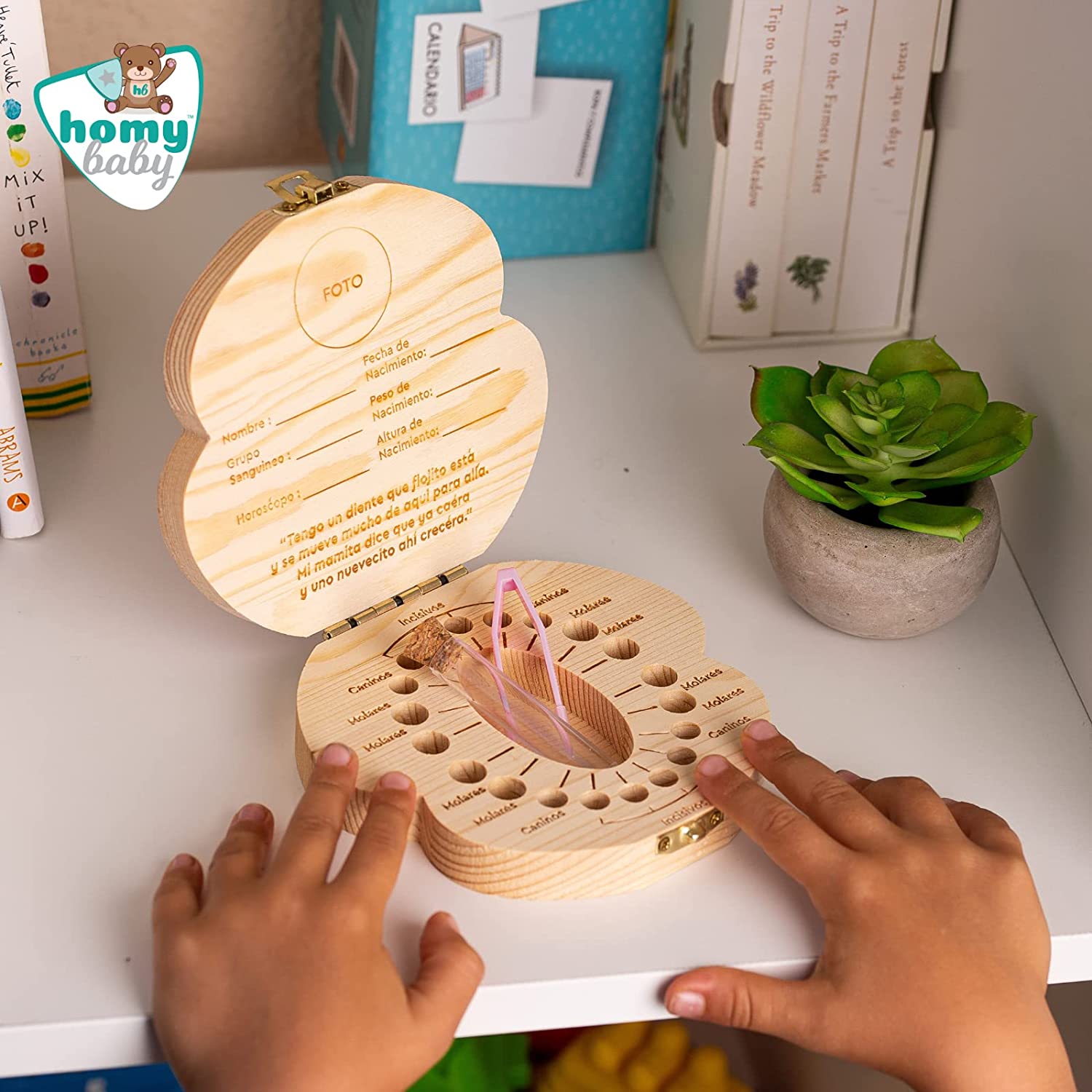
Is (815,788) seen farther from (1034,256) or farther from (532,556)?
(1034,256)

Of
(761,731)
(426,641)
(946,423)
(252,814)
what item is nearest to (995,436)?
(946,423)

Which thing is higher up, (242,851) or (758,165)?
(758,165)

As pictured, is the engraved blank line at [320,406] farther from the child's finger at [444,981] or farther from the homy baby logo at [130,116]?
the child's finger at [444,981]

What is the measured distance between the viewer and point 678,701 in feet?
2.06

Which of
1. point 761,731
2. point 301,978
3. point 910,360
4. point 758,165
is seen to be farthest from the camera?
point 758,165

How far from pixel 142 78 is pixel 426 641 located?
28cm

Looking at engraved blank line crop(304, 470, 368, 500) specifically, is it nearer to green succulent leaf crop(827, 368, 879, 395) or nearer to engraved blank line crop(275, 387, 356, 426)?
engraved blank line crop(275, 387, 356, 426)

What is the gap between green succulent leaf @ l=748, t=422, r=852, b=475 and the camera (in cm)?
65

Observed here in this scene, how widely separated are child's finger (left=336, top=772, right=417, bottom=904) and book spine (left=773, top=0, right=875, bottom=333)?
1.66 ft

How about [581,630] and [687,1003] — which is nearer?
[687,1003]

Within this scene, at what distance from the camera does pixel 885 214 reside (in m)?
0.89

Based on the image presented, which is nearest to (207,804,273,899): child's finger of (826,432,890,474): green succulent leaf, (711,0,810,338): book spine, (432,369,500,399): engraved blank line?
(432,369,500,399): engraved blank line

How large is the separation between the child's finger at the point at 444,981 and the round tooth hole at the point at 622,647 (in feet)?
0.56

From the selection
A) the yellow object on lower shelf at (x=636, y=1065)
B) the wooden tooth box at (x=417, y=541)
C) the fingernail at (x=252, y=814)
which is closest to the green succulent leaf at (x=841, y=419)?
the wooden tooth box at (x=417, y=541)
